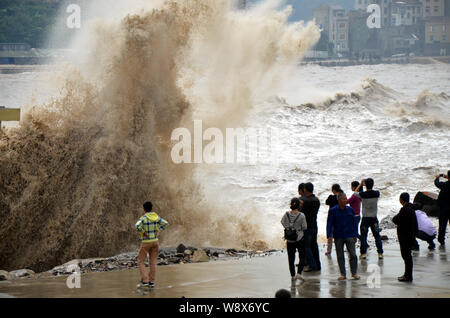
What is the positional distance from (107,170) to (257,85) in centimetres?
1077

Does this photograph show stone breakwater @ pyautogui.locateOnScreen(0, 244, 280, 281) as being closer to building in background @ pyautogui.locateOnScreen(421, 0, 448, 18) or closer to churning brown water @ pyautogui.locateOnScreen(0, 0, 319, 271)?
churning brown water @ pyautogui.locateOnScreen(0, 0, 319, 271)

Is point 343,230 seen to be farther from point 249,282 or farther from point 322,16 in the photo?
point 322,16

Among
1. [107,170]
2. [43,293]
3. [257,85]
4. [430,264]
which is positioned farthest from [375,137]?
[43,293]

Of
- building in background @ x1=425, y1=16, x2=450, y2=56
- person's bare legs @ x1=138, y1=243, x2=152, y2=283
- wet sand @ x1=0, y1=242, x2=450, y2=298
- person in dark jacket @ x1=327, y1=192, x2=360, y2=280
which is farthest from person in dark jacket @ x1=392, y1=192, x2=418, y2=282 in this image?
building in background @ x1=425, y1=16, x2=450, y2=56

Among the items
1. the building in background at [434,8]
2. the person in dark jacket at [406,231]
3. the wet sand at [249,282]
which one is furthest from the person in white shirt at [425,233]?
the building in background at [434,8]

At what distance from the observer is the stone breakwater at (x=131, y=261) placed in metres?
10.7

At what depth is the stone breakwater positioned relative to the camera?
1072cm

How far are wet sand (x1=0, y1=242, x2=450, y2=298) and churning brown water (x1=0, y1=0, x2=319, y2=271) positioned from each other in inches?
163

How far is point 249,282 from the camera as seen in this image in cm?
891

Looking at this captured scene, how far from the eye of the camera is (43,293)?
819 centimetres

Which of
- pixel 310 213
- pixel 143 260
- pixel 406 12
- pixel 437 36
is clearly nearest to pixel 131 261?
pixel 143 260

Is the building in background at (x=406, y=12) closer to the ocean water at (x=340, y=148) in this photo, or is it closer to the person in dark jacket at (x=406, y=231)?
the ocean water at (x=340, y=148)

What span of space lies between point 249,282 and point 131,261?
3.02 meters
